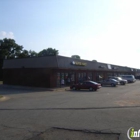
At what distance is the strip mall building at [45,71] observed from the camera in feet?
113

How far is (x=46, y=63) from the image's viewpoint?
34.8 m

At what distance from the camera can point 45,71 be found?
34.8 metres

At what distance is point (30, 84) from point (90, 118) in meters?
27.6

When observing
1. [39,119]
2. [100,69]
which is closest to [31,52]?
[100,69]

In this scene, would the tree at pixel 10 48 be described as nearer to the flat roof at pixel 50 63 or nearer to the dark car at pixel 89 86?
the flat roof at pixel 50 63

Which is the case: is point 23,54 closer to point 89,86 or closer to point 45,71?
point 45,71

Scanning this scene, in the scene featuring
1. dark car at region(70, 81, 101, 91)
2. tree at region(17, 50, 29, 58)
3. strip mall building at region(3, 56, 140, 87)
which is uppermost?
tree at region(17, 50, 29, 58)

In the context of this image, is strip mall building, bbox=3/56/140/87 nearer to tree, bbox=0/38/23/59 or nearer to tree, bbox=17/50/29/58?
tree, bbox=0/38/23/59

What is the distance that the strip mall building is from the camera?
3453 cm

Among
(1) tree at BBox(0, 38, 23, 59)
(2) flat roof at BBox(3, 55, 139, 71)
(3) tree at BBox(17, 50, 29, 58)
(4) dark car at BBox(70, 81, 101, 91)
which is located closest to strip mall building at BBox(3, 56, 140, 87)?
(2) flat roof at BBox(3, 55, 139, 71)

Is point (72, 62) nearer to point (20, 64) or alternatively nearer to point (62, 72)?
point (62, 72)

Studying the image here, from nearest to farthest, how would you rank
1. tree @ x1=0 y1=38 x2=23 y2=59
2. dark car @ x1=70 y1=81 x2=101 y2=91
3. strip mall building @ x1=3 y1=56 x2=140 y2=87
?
dark car @ x1=70 y1=81 x2=101 y2=91 < strip mall building @ x1=3 y1=56 x2=140 y2=87 < tree @ x1=0 y1=38 x2=23 y2=59

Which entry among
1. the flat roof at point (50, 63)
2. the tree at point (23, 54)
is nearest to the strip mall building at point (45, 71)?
the flat roof at point (50, 63)

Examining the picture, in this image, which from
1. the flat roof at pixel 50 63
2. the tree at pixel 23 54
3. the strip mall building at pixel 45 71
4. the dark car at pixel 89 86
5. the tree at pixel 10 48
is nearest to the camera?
the dark car at pixel 89 86
